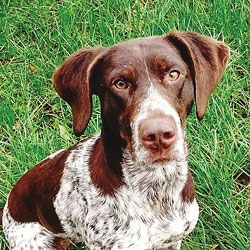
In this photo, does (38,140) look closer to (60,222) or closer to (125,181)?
(60,222)

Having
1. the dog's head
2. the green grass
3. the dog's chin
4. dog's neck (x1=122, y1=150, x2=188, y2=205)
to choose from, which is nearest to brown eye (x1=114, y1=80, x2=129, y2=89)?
the dog's head

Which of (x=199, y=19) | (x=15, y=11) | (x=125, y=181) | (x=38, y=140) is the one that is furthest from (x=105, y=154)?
(x=15, y=11)

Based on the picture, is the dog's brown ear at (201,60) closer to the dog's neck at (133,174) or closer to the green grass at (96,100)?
the dog's neck at (133,174)

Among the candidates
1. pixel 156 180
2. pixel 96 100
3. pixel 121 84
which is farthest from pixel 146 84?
pixel 96 100

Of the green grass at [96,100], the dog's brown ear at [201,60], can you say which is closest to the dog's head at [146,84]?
the dog's brown ear at [201,60]

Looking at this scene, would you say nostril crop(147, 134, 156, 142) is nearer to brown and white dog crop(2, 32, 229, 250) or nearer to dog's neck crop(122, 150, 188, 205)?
brown and white dog crop(2, 32, 229, 250)

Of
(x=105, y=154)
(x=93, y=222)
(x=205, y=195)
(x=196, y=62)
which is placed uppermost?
(x=196, y=62)

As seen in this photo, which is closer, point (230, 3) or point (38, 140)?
point (38, 140)

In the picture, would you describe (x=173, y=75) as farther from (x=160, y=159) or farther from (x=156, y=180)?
(x=156, y=180)

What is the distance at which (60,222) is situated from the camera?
4289 mm

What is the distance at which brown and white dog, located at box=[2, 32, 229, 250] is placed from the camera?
138 inches

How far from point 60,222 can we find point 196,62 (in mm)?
1355

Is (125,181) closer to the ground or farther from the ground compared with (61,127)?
farther from the ground

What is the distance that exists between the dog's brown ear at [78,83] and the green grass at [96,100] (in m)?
1.21
